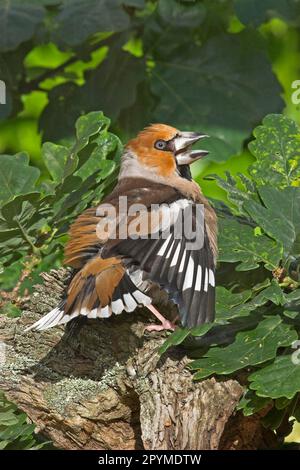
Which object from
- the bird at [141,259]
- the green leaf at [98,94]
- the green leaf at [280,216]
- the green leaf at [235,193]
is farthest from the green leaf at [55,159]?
the green leaf at [98,94]

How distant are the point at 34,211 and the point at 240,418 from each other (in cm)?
80

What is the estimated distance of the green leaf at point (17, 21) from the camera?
392 cm

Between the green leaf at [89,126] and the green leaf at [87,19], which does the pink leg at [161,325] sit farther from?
the green leaf at [87,19]

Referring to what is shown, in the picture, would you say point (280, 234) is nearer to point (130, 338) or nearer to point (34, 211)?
point (130, 338)

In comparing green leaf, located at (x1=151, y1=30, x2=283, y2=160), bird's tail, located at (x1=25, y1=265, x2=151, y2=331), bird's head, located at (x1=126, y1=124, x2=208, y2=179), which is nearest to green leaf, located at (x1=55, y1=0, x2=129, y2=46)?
green leaf, located at (x1=151, y1=30, x2=283, y2=160)

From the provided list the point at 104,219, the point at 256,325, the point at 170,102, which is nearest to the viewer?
the point at 256,325

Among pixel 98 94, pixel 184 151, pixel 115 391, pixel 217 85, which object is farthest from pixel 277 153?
pixel 98 94

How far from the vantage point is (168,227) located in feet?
9.43

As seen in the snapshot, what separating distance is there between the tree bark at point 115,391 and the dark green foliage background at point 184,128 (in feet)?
0.20

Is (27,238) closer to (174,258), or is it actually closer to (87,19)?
(174,258)

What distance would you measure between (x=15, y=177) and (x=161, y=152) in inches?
26.6

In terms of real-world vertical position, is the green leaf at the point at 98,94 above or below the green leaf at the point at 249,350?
below

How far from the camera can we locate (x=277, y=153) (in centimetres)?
304
